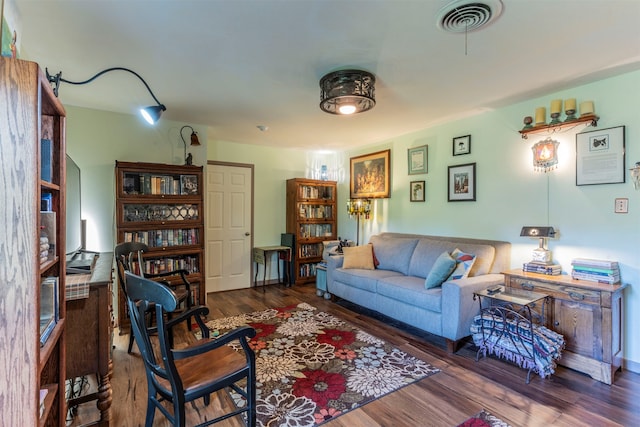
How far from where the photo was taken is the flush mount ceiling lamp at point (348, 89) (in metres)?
2.34

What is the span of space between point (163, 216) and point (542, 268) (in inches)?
155

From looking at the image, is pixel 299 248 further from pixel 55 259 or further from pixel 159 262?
pixel 55 259

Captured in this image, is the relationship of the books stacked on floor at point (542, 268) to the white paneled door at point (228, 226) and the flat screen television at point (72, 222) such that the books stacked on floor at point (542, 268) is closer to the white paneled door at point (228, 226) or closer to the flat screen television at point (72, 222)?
the flat screen television at point (72, 222)

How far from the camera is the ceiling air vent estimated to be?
159cm

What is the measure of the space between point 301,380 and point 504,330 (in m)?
1.67

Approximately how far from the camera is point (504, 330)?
2.48 m

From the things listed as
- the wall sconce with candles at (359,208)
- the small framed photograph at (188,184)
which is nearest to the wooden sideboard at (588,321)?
the wall sconce with candles at (359,208)

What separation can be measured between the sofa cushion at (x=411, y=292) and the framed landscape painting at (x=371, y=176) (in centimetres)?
161

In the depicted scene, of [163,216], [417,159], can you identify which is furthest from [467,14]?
[163,216]

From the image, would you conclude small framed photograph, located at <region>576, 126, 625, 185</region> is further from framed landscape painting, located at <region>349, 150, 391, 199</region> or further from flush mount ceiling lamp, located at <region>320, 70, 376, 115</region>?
framed landscape painting, located at <region>349, 150, 391, 199</region>

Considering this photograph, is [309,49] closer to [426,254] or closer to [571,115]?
[571,115]

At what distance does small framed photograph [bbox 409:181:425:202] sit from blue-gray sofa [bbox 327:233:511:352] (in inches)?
20.0

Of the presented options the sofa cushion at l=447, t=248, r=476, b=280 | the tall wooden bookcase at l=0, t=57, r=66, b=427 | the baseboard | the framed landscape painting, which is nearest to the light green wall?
the baseboard

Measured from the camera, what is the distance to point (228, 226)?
4.83 m
